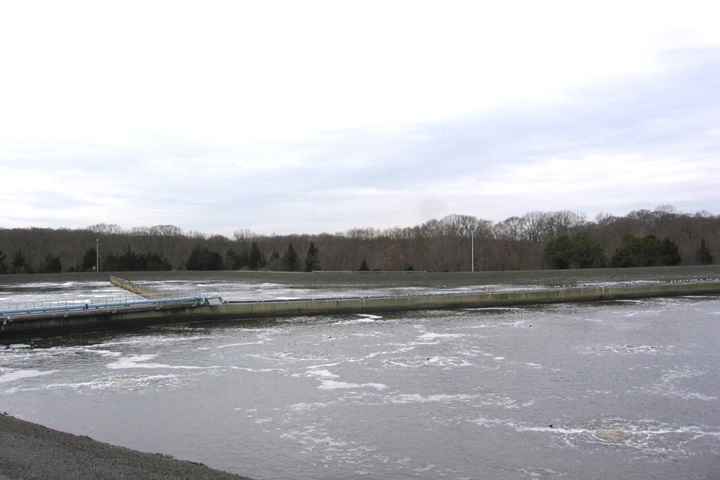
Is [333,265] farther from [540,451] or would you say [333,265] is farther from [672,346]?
A: [540,451]

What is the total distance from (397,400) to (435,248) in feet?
254

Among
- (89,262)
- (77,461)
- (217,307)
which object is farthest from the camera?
(89,262)

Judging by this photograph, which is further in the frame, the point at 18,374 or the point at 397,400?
the point at 18,374

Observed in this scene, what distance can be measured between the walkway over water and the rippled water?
10.8 feet

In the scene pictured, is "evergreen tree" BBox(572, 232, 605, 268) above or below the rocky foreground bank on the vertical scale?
above

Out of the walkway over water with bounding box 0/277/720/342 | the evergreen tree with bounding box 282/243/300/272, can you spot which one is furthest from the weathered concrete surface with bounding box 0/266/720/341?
the evergreen tree with bounding box 282/243/300/272

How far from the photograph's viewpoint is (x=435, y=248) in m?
91.6

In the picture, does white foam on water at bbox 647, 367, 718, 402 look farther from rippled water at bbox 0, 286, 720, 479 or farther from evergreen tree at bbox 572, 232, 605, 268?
evergreen tree at bbox 572, 232, 605, 268

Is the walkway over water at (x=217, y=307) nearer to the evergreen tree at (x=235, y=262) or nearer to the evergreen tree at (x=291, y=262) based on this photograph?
the evergreen tree at (x=291, y=262)

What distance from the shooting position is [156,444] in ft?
39.1

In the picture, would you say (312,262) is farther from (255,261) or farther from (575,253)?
(575,253)

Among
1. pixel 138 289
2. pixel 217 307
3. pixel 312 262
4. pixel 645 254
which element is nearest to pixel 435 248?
pixel 312 262

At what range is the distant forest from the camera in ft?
257

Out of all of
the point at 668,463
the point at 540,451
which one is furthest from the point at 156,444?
the point at 668,463
